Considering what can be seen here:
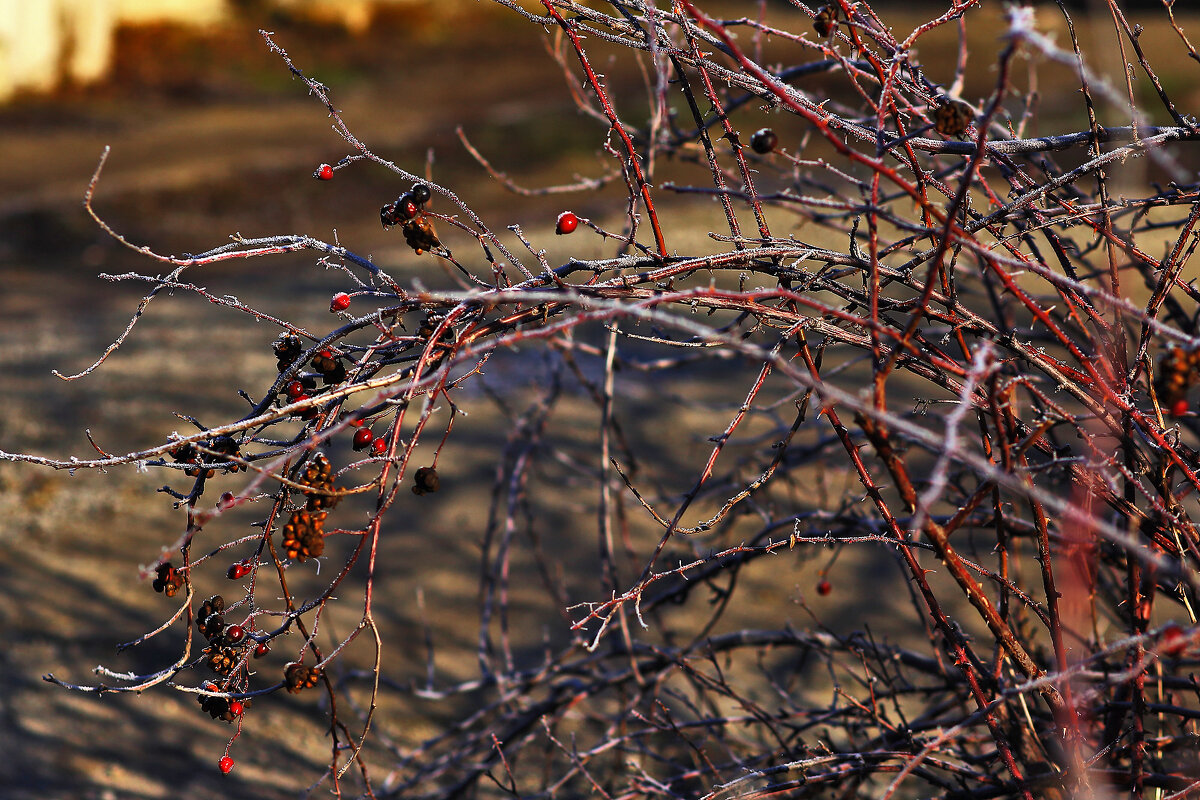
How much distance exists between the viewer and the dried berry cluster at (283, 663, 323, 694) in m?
1.32

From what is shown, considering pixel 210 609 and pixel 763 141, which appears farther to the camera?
pixel 210 609

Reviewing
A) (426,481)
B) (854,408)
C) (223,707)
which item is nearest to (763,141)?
(854,408)

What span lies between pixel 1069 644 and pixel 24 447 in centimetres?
472

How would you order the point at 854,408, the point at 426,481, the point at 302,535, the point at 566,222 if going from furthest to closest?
1. the point at 566,222
2. the point at 426,481
3. the point at 302,535
4. the point at 854,408

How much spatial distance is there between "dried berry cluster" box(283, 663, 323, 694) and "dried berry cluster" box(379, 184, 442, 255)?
1.83 feet

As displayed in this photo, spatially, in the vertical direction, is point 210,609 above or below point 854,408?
below

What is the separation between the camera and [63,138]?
12.0 m

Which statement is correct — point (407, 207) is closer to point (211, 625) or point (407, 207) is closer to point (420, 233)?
point (420, 233)

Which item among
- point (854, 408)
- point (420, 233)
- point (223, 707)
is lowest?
point (223, 707)

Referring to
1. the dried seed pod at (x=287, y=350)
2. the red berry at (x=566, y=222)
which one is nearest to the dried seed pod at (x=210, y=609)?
the dried seed pod at (x=287, y=350)

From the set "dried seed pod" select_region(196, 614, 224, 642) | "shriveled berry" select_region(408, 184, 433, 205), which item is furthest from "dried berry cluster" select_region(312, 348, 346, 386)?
"dried seed pod" select_region(196, 614, 224, 642)

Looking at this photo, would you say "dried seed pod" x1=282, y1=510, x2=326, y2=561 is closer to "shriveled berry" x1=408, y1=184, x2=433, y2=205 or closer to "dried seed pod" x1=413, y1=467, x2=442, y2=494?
"dried seed pod" x1=413, y1=467, x2=442, y2=494

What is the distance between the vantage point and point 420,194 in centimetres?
137

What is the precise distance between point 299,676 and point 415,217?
617 millimetres
